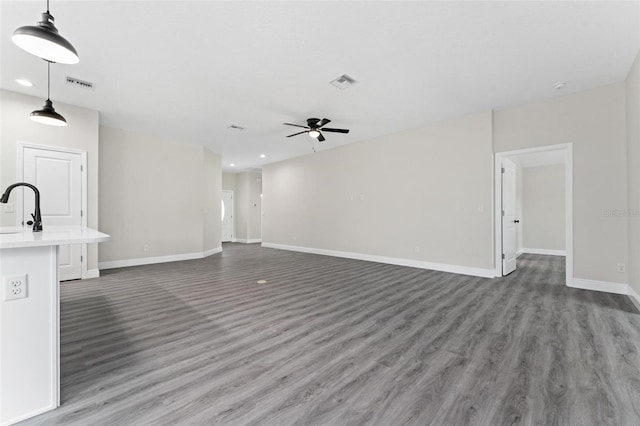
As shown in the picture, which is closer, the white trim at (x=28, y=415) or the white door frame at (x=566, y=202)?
the white trim at (x=28, y=415)

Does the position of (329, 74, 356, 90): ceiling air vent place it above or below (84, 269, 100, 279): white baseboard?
above

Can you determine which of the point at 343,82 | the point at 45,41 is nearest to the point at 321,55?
the point at 343,82

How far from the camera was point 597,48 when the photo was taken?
3.01m

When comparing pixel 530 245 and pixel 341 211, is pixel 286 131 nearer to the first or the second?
pixel 341 211

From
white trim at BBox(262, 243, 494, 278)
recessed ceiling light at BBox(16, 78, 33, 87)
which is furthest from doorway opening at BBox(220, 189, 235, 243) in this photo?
recessed ceiling light at BBox(16, 78, 33, 87)

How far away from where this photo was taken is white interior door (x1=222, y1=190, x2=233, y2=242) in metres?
11.1

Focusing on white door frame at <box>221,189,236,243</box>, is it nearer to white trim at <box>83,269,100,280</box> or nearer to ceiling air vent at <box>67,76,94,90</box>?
white trim at <box>83,269,100,280</box>

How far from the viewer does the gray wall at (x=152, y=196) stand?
5.61m

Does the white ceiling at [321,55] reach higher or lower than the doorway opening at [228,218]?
higher

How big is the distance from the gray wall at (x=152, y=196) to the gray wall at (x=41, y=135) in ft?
2.68

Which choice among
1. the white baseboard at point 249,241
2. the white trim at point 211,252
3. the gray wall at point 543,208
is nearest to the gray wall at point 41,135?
the white trim at point 211,252

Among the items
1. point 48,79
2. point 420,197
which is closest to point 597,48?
point 420,197

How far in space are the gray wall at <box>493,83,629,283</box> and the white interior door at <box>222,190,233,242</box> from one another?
1011 centimetres

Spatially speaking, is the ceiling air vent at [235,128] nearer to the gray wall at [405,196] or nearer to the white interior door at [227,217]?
the gray wall at [405,196]
